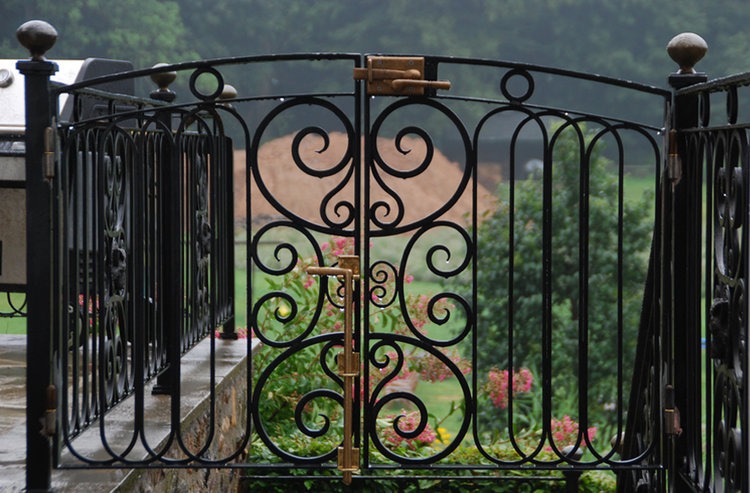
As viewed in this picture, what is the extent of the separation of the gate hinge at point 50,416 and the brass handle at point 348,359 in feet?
2.35

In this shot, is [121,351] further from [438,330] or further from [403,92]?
[438,330]

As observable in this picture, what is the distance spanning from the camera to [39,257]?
255cm

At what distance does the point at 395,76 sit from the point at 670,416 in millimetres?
1116

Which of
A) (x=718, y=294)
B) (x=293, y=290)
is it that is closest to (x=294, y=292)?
(x=293, y=290)

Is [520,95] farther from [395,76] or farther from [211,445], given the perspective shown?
[211,445]

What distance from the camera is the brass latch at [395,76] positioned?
8.60 feet

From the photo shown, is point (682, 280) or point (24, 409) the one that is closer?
point (682, 280)

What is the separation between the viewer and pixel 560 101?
17016mm

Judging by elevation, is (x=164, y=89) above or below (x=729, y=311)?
above

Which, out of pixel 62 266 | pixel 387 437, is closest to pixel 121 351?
pixel 62 266

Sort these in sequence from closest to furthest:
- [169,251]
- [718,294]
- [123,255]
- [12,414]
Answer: [718,294] < [123,255] < [12,414] < [169,251]

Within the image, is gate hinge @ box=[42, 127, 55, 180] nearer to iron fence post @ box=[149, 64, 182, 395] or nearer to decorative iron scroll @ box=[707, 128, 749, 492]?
iron fence post @ box=[149, 64, 182, 395]

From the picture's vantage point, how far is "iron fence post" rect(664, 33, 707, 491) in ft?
8.52

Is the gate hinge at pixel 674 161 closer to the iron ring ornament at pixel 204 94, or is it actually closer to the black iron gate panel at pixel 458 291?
the black iron gate panel at pixel 458 291
